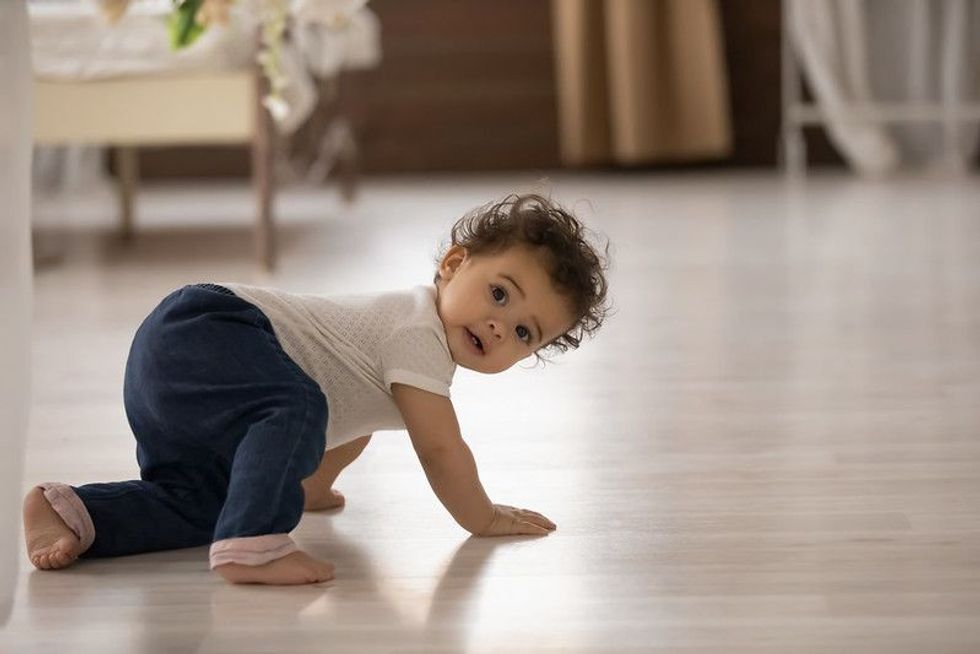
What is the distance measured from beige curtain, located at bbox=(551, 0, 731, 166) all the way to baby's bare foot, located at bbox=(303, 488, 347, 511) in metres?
3.68

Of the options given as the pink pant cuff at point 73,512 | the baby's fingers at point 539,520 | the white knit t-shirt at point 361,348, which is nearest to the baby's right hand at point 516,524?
the baby's fingers at point 539,520

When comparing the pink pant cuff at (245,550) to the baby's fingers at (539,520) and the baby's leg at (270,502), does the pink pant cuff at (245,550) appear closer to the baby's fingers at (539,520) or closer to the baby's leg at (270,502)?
the baby's leg at (270,502)

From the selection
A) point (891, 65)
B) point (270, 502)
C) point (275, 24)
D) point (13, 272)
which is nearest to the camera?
point (13, 272)

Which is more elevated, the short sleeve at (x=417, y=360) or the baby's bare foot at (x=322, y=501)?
the short sleeve at (x=417, y=360)

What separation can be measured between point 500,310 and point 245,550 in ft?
0.98

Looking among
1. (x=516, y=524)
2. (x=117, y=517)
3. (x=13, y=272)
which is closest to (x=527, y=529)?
(x=516, y=524)

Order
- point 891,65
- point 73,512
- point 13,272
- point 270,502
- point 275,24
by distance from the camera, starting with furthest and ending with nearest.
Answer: point 891,65, point 275,24, point 73,512, point 270,502, point 13,272

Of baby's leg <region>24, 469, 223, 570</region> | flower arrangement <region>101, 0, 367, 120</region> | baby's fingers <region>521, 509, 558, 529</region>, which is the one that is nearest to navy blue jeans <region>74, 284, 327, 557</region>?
baby's leg <region>24, 469, 223, 570</region>

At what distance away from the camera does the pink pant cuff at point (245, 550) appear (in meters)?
1.22

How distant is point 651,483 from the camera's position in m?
1.56

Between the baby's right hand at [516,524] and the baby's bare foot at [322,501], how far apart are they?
0.17m

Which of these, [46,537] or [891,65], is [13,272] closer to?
[46,537]

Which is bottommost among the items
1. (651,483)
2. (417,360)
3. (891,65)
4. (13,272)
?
(891,65)

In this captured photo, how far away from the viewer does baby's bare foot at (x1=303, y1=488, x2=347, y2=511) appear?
147cm
